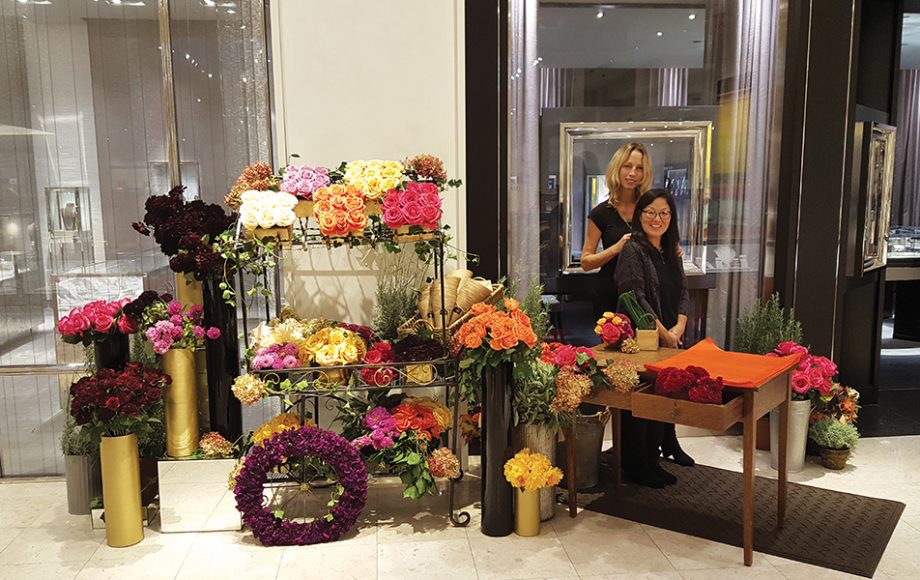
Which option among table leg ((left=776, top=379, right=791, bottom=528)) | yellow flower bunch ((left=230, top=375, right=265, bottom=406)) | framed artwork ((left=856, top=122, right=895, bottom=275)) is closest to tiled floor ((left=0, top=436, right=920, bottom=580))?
table leg ((left=776, top=379, right=791, bottom=528))

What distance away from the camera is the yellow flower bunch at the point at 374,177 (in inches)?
136

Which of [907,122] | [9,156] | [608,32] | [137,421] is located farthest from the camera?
[907,122]

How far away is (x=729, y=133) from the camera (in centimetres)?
467

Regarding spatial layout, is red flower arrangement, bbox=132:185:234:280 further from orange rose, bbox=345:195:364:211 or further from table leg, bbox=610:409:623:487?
table leg, bbox=610:409:623:487

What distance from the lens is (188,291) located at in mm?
3734

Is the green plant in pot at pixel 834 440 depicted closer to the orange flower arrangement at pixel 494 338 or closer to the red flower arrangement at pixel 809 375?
the red flower arrangement at pixel 809 375

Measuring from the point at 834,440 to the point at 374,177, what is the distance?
303 cm

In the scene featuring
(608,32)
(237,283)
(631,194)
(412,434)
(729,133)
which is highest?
(608,32)

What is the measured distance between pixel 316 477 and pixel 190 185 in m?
1.88

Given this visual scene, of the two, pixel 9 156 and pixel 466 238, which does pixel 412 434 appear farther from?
pixel 9 156

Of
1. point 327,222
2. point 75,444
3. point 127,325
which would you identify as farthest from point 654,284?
point 75,444

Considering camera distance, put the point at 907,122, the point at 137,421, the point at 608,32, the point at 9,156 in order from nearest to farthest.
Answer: the point at 137,421, the point at 9,156, the point at 608,32, the point at 907,122

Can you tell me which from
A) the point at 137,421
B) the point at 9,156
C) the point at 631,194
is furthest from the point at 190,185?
the point at 631,194

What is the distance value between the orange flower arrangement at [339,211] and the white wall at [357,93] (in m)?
0.81
